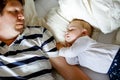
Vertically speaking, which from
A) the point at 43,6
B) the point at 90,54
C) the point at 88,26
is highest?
the point at 43,6

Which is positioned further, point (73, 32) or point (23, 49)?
point (73, 32)

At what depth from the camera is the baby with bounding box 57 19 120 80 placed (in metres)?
1.14

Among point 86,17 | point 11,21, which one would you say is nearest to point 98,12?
point 86,17

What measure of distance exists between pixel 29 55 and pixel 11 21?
0.19 m

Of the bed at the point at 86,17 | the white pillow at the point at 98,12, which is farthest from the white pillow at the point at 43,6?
the white pillow at the point at 98,12

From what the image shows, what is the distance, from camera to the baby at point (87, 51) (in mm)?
1142

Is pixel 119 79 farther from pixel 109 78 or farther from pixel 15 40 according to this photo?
pixel 15 40

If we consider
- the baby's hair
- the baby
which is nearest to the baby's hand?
the baby

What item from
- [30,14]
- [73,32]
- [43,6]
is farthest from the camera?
[43,6]

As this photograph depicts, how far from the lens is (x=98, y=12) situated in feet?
4.23

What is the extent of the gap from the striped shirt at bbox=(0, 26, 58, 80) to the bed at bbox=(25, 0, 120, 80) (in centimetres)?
10

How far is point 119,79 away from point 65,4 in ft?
1.74

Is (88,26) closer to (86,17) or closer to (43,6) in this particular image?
(86,17)

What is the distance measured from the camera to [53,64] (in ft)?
4.00
